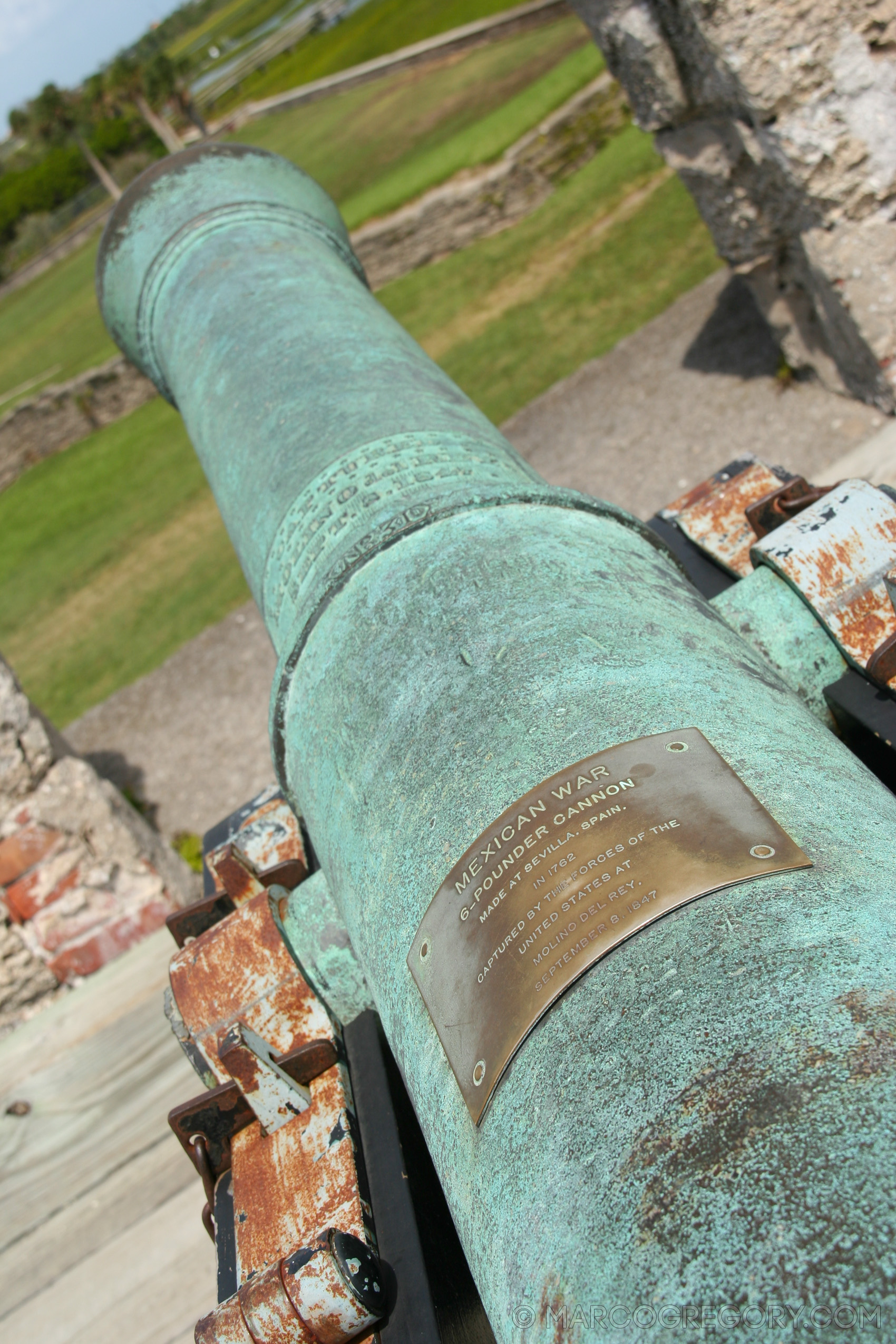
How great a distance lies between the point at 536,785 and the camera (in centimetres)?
108

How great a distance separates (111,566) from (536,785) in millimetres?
8161

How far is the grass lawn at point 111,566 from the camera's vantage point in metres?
7.04

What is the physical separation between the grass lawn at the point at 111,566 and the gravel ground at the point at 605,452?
0.51 meters

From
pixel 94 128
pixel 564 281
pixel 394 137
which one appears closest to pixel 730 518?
pixel 564 281

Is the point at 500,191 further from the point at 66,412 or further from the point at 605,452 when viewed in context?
the point at 66,412

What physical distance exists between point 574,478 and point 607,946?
17.2ft

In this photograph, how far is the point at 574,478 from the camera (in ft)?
19.3

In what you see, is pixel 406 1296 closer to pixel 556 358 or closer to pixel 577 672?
pixel 577 672

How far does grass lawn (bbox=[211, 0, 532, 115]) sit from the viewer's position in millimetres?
23188

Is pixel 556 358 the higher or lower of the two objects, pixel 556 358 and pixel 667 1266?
the lower

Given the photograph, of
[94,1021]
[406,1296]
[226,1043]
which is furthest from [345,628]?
[94,1021]

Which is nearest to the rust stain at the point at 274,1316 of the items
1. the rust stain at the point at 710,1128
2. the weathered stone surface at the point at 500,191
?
the rust stain at the point at 710,1128

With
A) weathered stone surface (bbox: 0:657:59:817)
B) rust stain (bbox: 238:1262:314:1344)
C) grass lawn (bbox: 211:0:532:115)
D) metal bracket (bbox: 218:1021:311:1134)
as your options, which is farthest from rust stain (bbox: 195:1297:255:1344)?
grass lawn (bbox: 211:0:532:115)

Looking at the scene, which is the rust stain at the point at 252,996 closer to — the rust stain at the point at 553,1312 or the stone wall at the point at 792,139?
the rust stain at the point at 553,1312
